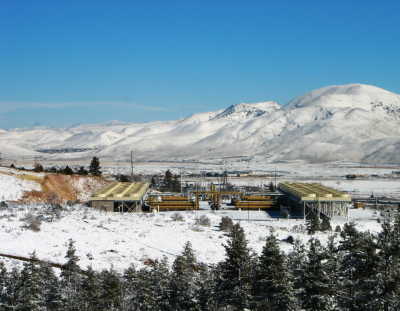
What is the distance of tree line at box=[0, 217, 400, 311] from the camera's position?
45.8ft

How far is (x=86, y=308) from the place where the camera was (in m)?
15.9

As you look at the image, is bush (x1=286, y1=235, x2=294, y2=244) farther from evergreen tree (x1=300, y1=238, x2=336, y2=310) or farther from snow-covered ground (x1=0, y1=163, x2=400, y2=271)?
evergreen tree (x1=300, y1=238, x2=336, y2=310)

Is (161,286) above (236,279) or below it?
below

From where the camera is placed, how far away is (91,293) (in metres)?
16.6

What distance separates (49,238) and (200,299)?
1329 cm

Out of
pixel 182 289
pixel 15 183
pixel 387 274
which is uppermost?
pixel 15 183

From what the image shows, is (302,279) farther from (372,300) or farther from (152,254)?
(152,254)

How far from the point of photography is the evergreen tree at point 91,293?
1606cm

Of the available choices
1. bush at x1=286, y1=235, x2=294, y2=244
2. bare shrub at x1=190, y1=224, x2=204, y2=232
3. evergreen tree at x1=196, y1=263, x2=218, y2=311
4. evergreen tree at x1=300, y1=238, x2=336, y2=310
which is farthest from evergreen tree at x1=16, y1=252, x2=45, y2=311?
bush at x1=286, y1=235, x2=294, y2=244

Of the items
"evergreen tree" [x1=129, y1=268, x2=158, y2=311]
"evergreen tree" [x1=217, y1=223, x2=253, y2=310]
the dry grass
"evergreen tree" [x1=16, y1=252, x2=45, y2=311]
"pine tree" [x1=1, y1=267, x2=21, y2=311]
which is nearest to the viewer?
"evergreen tree" [x1=217, y1=223, x2=253, y2=310]

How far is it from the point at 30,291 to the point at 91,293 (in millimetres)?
2309

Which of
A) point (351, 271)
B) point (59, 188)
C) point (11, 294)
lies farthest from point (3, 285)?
point (59, 188)

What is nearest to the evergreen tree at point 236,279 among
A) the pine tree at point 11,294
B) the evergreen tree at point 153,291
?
the evergreen tree at point 153,291

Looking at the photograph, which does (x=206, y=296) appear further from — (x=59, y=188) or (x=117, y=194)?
(x=59, y=188)
